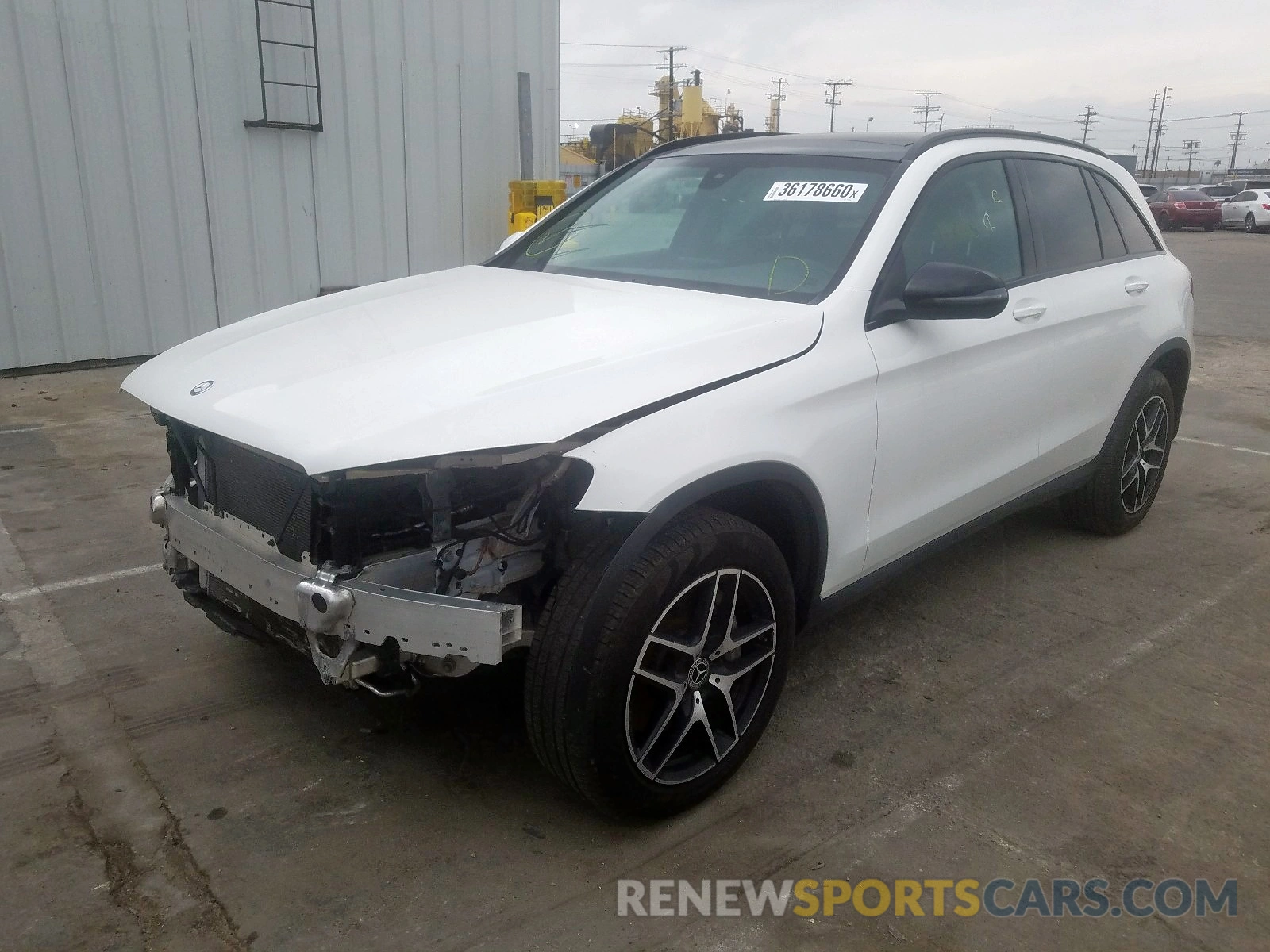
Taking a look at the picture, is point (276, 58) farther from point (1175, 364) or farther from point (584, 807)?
point (584, 807)

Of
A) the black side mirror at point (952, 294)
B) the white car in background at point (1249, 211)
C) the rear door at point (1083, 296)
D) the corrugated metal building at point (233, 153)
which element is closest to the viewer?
the black side mirror at point (952, 294)

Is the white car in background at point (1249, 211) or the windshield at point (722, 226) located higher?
the windshield at point (722, 226)

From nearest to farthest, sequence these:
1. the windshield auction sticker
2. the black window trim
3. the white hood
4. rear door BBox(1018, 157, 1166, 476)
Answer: the white hood
the black window trim
the windshield auction sticker
rear door BBox(1018, 157, 1166, 476)

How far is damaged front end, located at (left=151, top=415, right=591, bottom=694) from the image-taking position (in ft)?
7.13

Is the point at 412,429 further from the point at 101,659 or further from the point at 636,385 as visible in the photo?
the point at 101,659

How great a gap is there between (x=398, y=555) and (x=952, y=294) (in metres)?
1.69

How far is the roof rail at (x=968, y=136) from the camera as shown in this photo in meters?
3.27

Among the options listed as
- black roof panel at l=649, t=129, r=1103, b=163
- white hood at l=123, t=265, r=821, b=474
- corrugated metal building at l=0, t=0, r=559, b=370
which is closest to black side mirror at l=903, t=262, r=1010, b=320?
white hood at l=123, t=265, r=821, b=474

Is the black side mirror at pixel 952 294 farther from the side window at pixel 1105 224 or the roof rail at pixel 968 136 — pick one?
the side window at pixel 1105 224

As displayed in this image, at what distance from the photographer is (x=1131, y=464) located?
453cm

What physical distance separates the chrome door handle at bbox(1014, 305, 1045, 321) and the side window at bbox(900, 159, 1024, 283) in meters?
0.13

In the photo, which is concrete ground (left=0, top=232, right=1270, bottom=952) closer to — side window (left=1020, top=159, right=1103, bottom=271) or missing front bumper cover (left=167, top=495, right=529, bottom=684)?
missing front bumper cover (left=167, top=495, right=529, bottom=684)

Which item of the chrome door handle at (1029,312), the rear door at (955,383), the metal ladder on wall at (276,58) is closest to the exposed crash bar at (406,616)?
the rear door at (955,383)

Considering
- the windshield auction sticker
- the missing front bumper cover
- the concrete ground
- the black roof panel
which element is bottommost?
the concrete ground
